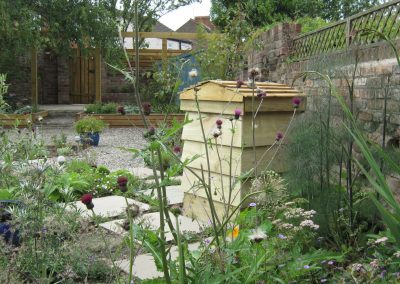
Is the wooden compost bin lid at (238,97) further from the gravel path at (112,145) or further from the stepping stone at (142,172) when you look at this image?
the stepping stone at (142,172)

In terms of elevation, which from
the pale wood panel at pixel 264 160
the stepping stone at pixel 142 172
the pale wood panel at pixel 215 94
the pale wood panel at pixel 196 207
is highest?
the pale wood panel at pixel 215 94

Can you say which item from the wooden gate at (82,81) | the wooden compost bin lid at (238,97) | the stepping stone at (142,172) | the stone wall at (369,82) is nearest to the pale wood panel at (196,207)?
the wooden compost bin lid at (238,97)

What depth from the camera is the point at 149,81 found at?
15.0m

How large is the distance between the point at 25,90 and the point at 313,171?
15041mm

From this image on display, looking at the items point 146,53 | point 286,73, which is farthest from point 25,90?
point 286,73

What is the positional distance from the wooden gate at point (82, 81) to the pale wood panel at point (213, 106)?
15281 mm

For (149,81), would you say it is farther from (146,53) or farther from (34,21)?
(34,21)

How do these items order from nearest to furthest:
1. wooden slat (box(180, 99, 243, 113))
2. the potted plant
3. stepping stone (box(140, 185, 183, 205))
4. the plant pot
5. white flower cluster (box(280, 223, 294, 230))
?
white flower cluster (box(280, 223, 294, 230)) → wooden slat (box(180, 99, 243, 113)) → stepping stone (box(140, 185, 183, 205)) → the plant pot → the potted plant

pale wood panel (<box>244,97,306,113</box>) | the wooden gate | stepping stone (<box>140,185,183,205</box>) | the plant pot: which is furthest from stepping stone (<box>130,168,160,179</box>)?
the wooden gate

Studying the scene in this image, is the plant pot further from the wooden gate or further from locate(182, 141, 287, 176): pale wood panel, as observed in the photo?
the wooden gate

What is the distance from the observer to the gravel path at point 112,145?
6.90 metres

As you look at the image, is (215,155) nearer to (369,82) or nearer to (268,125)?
(268,125)

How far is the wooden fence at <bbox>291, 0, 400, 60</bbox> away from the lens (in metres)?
3.33

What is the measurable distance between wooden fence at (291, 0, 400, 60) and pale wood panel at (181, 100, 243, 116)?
2.83 feet
